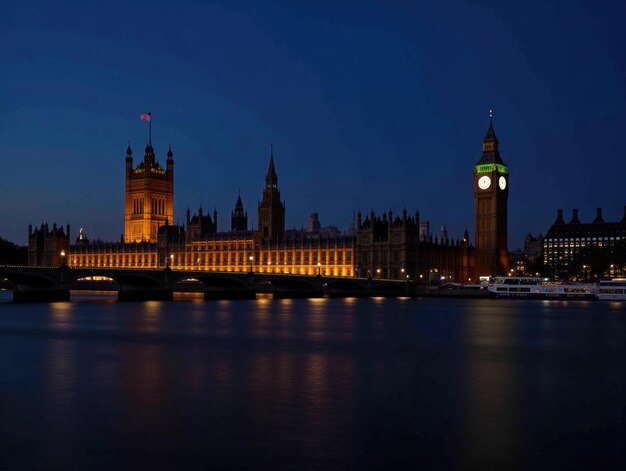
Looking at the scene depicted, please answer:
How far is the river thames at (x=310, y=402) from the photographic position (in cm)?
1522

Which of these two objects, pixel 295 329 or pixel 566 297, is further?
pixel 566 297

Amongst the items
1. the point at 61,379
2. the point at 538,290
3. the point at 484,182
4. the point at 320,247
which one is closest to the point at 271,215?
the point at 320,247

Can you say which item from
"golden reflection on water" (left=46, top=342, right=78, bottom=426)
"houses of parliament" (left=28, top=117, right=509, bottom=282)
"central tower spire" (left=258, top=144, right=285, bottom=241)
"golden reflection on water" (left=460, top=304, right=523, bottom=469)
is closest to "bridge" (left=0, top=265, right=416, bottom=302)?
"houses of parliament" (left=28, top=117, right=509, bottom=282)

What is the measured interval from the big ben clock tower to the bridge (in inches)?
1255

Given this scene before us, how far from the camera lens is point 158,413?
18.9 meters

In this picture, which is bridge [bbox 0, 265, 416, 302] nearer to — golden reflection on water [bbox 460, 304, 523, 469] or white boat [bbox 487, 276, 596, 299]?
white boat [bbox 487, 276, 596, 299]

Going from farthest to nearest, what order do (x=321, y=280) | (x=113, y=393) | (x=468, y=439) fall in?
(x=321, y=280) < (x=113, y=393) < (x=468, y=439)

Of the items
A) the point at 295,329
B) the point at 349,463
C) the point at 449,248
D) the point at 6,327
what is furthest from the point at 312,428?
the point at 449,248

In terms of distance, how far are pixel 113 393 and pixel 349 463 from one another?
30.5ft

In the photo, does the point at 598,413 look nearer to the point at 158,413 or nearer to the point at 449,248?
the point at 158,413

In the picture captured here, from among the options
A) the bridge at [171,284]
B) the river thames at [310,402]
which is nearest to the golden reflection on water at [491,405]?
the river thames at [310,402]

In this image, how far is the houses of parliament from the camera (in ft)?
433

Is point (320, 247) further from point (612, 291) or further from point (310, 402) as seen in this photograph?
point (310, 402)

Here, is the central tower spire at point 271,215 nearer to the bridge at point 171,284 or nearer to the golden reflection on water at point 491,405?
the bridge at point 171,284
